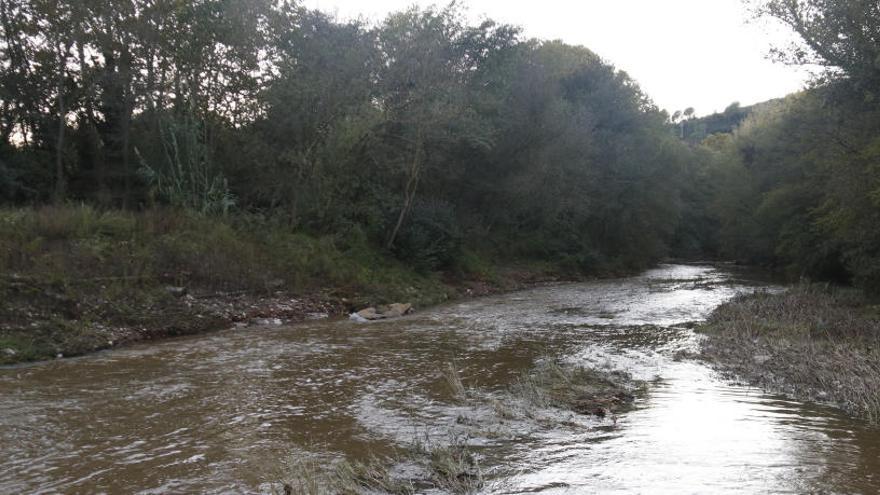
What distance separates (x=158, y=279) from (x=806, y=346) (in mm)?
15671

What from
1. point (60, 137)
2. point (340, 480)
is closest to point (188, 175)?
point (60, 137)

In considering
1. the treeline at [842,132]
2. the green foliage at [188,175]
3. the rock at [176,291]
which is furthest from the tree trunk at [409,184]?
the treeline at [842,132]

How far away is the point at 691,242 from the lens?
237 feet

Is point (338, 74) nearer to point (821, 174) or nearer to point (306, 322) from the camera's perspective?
point (306, 322)

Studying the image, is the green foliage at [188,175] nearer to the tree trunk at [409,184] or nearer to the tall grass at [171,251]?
the tall grass at [171,251]

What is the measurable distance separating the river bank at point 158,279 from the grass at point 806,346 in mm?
11382

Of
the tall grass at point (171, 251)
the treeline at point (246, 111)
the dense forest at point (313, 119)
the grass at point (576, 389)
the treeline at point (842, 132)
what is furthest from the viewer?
the treeline at point (246, 111)

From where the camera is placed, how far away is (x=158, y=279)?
16.7m

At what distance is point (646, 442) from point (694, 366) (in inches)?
214

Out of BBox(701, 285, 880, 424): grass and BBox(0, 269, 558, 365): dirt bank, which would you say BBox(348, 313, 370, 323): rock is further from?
BBox(701, 285, 880, 424): grass

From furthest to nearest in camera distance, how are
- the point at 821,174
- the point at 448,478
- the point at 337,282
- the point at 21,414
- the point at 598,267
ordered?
the point at 598,267, the point at 821,174, the point at 337,282, the point at 21,414, the point at 448,478

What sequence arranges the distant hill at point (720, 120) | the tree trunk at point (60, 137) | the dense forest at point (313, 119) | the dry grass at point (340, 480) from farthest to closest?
the distant hill at point (720, 120) → the tree trunk at point (60, 137) → the dense forest at point (313, 119) → the dry grass at point (340, 480)

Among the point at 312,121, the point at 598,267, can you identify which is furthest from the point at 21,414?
the point at 598,267

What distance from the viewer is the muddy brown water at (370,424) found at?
5988 mm
